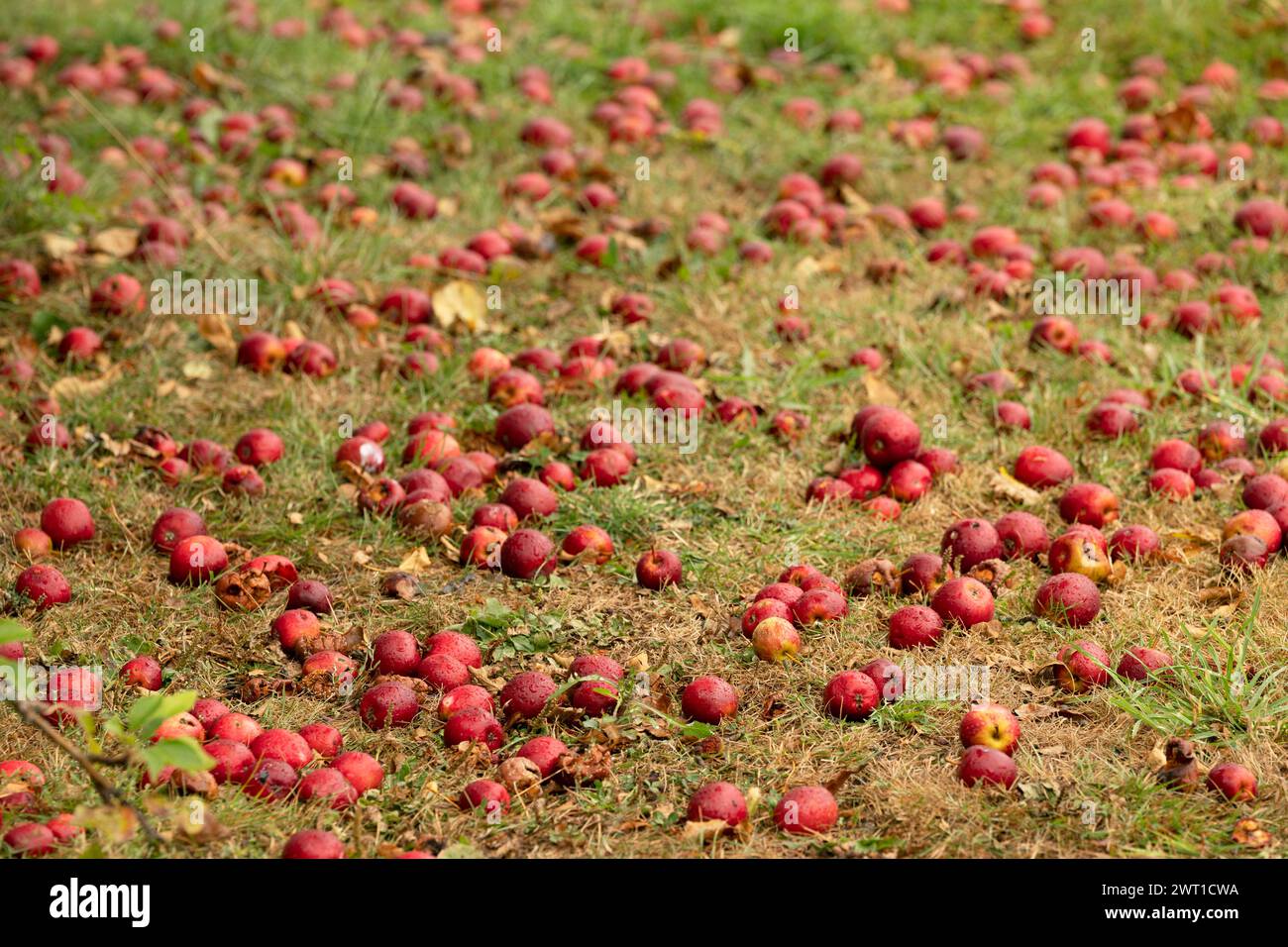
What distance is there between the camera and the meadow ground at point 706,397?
3428 millimetres

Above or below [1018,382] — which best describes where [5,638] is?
below

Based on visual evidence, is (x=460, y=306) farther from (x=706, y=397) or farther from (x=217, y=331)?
(x=706, y=397)

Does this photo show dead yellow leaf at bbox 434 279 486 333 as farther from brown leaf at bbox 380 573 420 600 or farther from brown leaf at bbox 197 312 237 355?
brown leaf at bbox 380 573 420 600

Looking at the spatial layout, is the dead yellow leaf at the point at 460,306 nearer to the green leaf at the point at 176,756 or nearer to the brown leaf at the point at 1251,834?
the green leaf at the point at 176,756

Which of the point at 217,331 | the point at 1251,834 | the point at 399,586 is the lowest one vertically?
the point at 1251,834

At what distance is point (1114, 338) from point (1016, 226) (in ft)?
3.49

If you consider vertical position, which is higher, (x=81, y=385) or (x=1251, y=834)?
(x=81, y=385)

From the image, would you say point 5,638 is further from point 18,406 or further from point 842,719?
point 18,406

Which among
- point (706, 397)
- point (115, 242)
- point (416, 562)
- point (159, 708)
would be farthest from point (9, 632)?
point (115, 242)

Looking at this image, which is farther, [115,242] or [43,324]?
[115,242]

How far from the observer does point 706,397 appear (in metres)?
5.21
